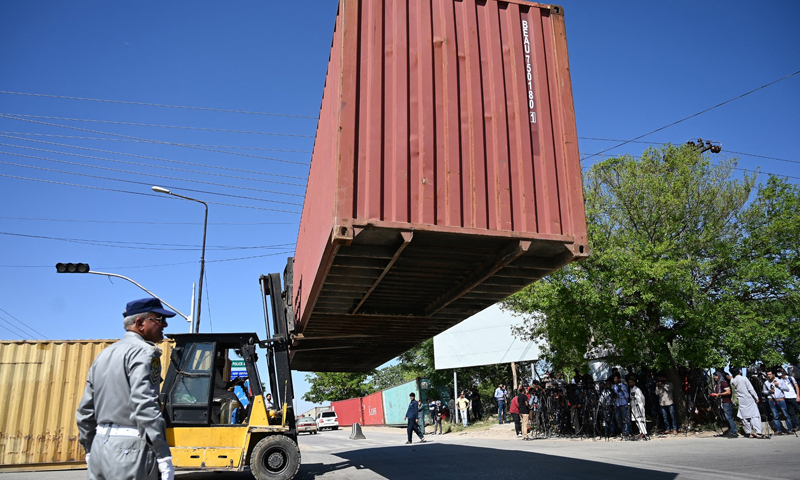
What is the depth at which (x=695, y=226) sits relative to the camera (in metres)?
16.1

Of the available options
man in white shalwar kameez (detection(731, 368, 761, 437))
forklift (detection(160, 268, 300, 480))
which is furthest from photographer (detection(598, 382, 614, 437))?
forklift (detection(160, 268, 300, 480))

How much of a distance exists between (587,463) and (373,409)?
29673 mm

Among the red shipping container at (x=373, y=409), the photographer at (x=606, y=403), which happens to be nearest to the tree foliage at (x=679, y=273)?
the photographer at (x=606, y=403)

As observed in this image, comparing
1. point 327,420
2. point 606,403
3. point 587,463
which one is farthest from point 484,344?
point 587,463

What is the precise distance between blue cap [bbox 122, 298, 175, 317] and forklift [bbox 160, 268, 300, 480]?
4914 millimetres

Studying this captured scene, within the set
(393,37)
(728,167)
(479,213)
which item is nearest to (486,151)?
(479,213)

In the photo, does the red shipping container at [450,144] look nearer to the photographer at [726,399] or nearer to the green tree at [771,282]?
the photographer at [726,399]

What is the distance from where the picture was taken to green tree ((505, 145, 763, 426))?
13.9 meters

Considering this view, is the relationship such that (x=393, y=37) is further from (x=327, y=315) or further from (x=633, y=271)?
(x=633, y=271)

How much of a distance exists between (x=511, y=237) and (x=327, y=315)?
4.44 metres

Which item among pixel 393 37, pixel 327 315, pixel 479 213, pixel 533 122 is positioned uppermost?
pixel 393 37

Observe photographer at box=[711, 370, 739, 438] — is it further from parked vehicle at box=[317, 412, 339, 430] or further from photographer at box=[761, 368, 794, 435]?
parked vehicle at box=[317, 412, 339, 430]

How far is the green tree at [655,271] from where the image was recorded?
13.9 meters

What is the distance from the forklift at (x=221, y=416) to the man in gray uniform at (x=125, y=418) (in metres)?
4.96
